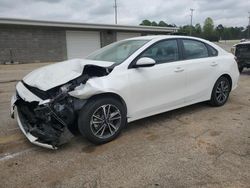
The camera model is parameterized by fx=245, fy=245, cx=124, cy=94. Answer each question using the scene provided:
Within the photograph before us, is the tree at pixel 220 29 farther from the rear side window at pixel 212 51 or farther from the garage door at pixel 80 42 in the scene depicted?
the rear side window at pixel 212 51

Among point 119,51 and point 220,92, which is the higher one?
point 119,51

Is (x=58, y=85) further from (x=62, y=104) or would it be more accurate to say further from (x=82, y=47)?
(x=82, y=47)

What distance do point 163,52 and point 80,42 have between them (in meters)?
17.9

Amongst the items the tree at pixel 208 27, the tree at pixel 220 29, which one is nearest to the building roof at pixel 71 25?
the tree at pixel 208 27

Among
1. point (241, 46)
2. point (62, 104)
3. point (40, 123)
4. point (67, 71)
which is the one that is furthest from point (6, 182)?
point (241, 46)

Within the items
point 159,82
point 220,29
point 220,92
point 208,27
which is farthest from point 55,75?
point 220,29

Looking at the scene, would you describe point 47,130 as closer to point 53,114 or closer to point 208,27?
point 53,114

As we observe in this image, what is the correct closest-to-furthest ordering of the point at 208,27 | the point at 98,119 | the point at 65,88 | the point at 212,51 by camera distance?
the point at 65,88 < the point at 98,119 < the point at 212,51 < the point at 208,27

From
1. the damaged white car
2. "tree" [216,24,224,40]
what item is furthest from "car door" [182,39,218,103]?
"tree" [216,24,224,40]

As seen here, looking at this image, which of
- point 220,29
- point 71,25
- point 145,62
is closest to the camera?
point 145,62

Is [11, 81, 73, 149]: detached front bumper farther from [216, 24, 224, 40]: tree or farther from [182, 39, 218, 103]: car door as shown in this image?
[216, 24, 224, 40]: tree

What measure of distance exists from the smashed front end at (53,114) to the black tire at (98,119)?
12cm

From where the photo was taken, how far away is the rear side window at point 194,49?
184 inches

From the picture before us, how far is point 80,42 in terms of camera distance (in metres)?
21.3
